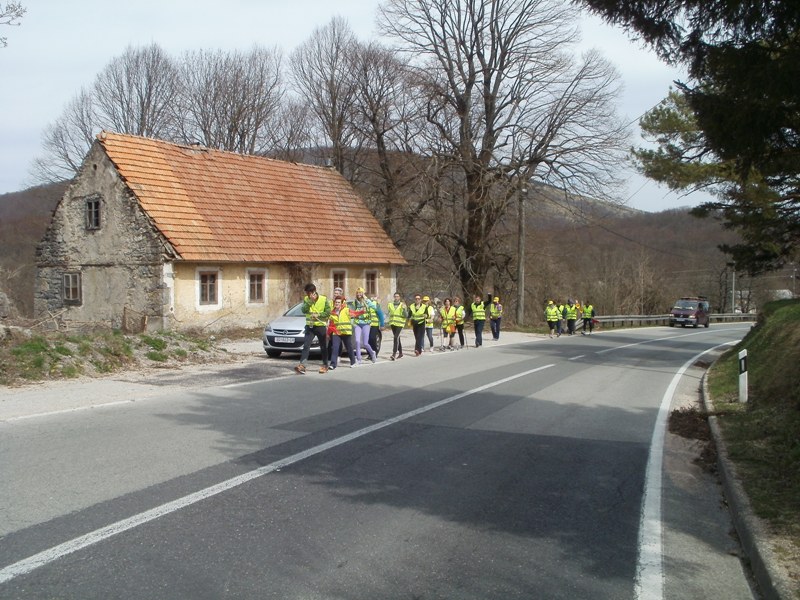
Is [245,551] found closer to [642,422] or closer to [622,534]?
[622,534]

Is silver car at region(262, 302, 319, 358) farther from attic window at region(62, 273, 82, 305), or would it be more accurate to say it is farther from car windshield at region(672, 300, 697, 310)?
car windshield at region(672, 300, 697, 310)

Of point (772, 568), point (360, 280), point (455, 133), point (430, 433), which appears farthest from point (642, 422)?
point (455, 133)

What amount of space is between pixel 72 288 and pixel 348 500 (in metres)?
23.9

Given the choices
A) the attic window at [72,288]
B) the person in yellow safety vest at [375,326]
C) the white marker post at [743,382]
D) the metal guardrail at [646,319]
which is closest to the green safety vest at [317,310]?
the person in yellow safety vest at [375,326]

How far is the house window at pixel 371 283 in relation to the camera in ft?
104

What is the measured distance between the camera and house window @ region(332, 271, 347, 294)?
98.6 feet

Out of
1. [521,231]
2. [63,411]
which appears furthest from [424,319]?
[521,231]

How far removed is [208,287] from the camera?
25.1m

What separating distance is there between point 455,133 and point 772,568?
33210 millimetres

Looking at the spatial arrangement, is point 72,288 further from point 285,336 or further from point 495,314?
point 495,314

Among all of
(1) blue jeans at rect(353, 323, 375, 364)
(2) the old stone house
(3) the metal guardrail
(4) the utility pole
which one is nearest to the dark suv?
(3) the metal guardrail

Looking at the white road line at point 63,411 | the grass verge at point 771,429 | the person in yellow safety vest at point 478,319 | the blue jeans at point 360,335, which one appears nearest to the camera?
the grass verge at point 771,429

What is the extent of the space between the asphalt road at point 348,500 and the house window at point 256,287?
1493 cm

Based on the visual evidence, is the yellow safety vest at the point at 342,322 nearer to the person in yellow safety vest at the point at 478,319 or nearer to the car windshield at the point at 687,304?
the person in yellow safety vest at the point at 478,319
